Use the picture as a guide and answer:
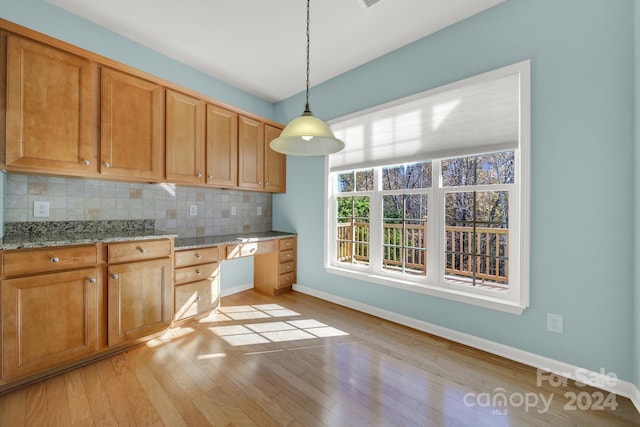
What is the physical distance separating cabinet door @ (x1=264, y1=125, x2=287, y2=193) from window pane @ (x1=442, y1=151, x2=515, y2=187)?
2.20 meters

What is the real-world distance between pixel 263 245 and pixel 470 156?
2456 mm

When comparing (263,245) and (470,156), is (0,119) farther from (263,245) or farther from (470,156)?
(470,156)

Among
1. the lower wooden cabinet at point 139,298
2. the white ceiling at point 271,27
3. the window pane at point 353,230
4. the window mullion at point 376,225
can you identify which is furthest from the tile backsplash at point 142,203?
the window mullion at point 376,225

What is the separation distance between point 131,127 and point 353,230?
252 centimetres

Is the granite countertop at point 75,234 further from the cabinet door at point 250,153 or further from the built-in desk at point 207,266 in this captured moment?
the cabinet door at point 250,153

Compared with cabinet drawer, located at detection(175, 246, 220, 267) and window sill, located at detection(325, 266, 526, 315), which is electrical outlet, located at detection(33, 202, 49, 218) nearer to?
cabinet drawer, located at detection(175, 246, 220, 267)

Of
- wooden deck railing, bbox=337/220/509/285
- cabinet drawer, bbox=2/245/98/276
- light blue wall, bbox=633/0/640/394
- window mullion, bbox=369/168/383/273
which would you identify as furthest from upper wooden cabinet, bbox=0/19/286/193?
light blue wall, bbox=633/0/640/394

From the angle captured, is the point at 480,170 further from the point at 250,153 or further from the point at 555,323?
the point at 250,153

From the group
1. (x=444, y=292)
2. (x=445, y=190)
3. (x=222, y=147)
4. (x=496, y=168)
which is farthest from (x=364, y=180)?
(x=222, y=147)

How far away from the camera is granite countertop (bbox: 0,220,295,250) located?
165 cm

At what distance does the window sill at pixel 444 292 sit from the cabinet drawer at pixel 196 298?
1.46m

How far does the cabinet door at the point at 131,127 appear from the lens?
207 cm

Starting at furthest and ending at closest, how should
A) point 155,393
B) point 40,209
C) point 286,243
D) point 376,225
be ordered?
point 286,243, point 376,225, point 40,209, point 155,393

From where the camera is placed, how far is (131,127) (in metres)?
2.22
